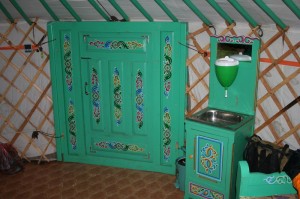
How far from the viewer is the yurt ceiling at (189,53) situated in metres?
2.72

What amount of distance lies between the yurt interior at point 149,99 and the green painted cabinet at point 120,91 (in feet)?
0.04

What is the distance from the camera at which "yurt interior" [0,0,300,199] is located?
2709 mm

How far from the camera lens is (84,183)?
3412 millimetres

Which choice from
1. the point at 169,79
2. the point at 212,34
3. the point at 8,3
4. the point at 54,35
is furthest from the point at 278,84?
the point at 8,3

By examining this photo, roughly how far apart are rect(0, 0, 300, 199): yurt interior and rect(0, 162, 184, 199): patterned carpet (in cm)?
2

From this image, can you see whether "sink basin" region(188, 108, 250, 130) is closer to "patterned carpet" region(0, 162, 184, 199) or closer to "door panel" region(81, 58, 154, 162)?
"door panel" region(81, 58, 154, 162)

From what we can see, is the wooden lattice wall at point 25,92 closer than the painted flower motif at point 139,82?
No

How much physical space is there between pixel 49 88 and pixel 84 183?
108 centimetres

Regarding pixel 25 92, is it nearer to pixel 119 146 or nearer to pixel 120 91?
pixel 120 91

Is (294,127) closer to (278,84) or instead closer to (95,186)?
(278,84)

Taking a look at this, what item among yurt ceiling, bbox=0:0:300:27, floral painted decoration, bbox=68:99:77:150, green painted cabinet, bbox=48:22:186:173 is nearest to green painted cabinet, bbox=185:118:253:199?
green painted cabinet, bbox=48:22:186:173

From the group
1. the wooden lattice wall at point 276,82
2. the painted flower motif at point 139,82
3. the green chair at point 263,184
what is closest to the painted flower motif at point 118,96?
the painted flower motif at point 139,82

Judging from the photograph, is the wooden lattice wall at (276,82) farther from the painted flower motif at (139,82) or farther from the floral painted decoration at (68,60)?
the floral painted decoration at (68,60)

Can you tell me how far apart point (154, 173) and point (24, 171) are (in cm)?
140
